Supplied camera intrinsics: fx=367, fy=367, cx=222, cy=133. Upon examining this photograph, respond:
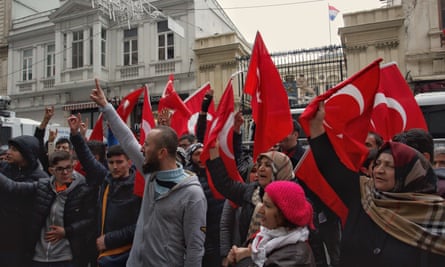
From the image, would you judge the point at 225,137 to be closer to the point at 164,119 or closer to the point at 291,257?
the point at 164,119

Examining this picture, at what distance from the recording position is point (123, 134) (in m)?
3.11

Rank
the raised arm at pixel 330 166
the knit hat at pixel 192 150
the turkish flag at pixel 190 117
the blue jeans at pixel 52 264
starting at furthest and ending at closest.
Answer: the turkish flag at pixel 190 117, the knit hat at pixel 192 150, the blue jeans at pixel 52 264, the raised arm at pixel 330 166

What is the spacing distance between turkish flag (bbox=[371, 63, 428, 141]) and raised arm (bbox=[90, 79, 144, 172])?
10.0 ft

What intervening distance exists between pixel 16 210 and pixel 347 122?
3229 millimetres

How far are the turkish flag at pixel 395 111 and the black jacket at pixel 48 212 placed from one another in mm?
3537

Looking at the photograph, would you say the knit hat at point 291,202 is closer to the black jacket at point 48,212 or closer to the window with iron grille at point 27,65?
the black jacket at point 48,212

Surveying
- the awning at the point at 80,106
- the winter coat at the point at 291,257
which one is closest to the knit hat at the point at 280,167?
the winter coat at the point at 291,257

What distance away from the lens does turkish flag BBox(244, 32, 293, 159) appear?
11.4 feet

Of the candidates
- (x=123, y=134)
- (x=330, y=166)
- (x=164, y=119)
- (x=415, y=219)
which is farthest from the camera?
(x=164, y=119)

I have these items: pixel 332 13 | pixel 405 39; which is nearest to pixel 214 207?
pixel 405 39

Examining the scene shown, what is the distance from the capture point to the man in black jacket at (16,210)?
138 inches

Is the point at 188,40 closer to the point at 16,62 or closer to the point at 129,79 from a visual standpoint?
the point at 129,79

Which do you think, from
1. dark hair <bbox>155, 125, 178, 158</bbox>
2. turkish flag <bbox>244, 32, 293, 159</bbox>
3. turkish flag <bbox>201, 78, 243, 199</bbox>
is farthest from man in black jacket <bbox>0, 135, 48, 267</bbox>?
turkish flag <bbox>244, 32, 293, 159</bbox>

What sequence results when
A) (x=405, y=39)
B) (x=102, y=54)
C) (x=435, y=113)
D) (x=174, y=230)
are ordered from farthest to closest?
(x=102, y=54)
(x=405, y=39)
(x=435, y=113)
(x=174, y=230)
